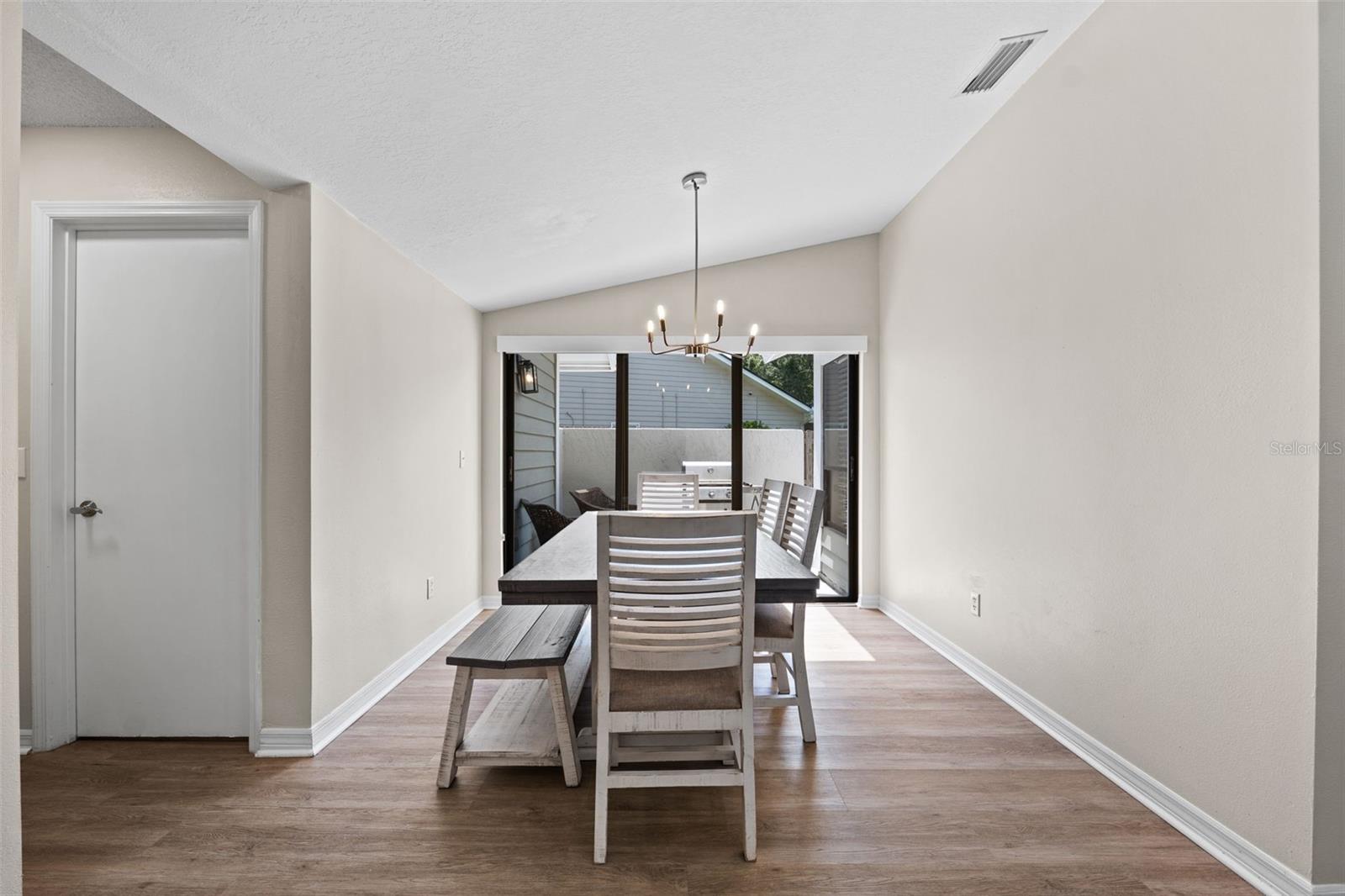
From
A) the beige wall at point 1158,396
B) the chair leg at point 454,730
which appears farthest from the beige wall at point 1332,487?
the chair leg at point 454,730

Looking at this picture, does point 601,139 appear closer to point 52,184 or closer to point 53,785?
point 52,184

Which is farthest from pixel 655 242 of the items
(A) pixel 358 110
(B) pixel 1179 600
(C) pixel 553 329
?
(B) pixel 1179 600

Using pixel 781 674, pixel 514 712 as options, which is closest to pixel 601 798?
pixel 514 712

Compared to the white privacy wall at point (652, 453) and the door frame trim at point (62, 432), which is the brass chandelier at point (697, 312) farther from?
the door frame trim at point (62, 432)

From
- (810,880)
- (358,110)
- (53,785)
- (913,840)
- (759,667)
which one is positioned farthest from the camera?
(759,667)

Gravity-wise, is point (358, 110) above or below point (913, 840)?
above

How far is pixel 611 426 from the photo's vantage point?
5125mm

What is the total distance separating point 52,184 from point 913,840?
3826 millimetres

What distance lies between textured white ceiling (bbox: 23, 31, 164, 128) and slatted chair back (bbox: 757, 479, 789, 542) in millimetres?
3125

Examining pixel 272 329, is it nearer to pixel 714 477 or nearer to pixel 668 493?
pixel 668 493

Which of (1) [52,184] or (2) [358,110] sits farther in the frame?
(1) [52,184]

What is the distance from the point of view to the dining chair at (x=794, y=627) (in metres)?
2.61

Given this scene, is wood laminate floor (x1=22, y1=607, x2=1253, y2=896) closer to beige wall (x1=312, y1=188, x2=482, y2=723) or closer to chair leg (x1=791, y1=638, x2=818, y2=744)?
chair leg (x1=791, y1=638, x2=818, y2=744)

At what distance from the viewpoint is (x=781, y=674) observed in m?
3.07
